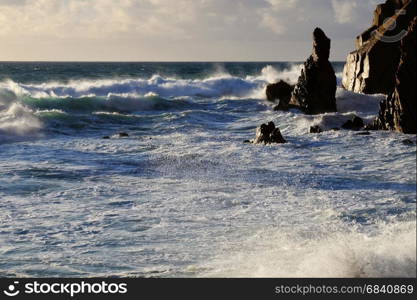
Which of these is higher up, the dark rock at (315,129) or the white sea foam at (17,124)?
the dark rock at (315,129)

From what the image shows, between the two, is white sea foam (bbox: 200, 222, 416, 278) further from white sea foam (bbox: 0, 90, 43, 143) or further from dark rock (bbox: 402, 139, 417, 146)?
white sea foam (bbox: 0, 90, 43, 143)

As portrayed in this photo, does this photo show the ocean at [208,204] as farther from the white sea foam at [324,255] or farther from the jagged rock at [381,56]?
the jagged rock at [381,56]

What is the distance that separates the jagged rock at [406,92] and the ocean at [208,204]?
53 centimetres

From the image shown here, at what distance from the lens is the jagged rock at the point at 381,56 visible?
31816mm

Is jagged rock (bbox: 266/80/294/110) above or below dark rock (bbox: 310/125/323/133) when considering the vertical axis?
above

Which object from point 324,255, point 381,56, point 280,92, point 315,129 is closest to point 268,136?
Result: point 315,129

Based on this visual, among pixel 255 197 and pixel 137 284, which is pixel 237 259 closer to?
pixel 137 284

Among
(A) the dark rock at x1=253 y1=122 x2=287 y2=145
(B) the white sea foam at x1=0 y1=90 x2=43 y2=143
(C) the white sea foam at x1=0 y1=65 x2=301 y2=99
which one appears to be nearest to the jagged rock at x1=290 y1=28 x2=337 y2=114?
(A) the dark rock at x1=253 y1=122 x2=287 y2=145

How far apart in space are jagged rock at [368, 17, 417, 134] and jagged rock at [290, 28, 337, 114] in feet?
27.2

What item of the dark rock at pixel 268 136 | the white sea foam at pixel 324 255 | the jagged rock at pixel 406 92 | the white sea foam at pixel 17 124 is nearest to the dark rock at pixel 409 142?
the jagged rock at pixel 406 92

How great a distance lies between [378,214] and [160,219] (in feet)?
12.5

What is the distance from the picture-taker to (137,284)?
27.7 feet

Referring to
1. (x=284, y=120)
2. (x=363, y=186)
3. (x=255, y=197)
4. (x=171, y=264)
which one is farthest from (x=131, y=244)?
(x=284, y=120)

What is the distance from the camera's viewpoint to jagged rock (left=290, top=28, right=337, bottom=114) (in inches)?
1160
